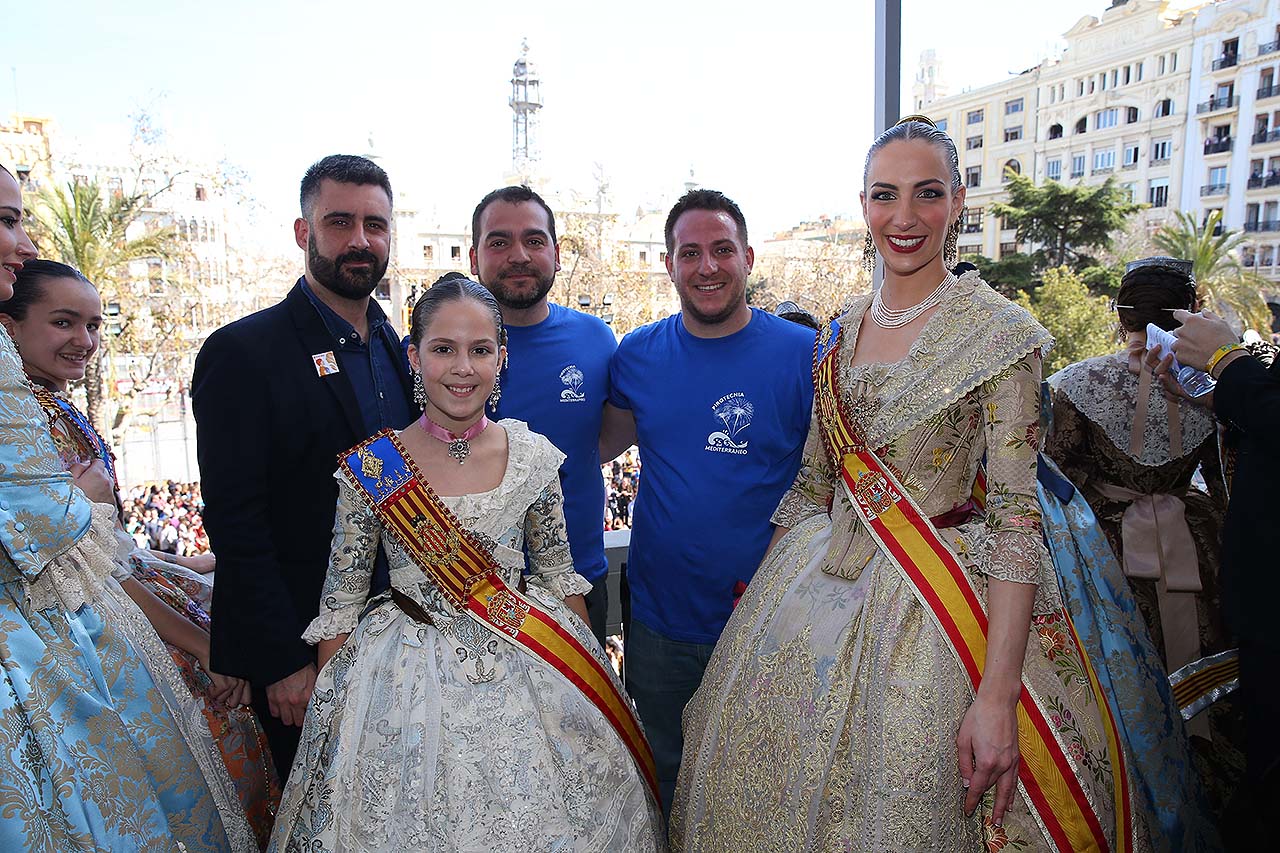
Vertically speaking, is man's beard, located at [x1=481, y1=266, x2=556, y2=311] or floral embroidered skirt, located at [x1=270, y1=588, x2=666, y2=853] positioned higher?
man's beard, located at [x1=481, y1=266, x2=556, y2=311]

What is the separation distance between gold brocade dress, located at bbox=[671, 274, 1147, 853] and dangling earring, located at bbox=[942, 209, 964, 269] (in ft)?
0.23

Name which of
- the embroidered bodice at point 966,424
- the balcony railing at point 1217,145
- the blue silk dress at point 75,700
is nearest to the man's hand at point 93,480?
the blue silk dress at point 75,700

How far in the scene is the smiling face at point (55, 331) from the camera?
1.90 m

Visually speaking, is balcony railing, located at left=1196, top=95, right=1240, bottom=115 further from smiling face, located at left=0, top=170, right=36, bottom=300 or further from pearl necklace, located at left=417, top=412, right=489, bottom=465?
smiling face, located at left=0, top=170, right=36, bottom=300

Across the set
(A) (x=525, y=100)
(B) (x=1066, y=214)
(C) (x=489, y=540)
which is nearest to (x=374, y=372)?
(C) (x=489, y=540)

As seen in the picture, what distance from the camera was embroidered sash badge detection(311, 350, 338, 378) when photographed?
1.89 meters

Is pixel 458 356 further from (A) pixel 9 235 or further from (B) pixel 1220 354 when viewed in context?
(B) pixel 1220 354

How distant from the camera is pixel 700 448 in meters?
2.18

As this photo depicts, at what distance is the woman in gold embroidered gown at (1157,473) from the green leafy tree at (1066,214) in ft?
61.9

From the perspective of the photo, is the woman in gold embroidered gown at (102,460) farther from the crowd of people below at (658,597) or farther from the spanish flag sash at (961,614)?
the spanish flag sash at (961,614)

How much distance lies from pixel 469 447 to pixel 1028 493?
1170mm

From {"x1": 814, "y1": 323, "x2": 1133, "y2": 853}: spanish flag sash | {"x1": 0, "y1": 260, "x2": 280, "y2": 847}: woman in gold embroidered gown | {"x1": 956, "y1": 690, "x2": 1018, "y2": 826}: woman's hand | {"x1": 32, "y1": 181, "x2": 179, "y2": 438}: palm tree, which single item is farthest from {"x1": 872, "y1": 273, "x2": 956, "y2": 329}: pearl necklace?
{"x1": 32, "y1": 181, "x2": 179, "y2": 438}: palm tree

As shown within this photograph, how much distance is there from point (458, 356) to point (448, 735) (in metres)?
0.78

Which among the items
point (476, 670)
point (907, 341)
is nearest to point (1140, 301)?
point (907, 341)
